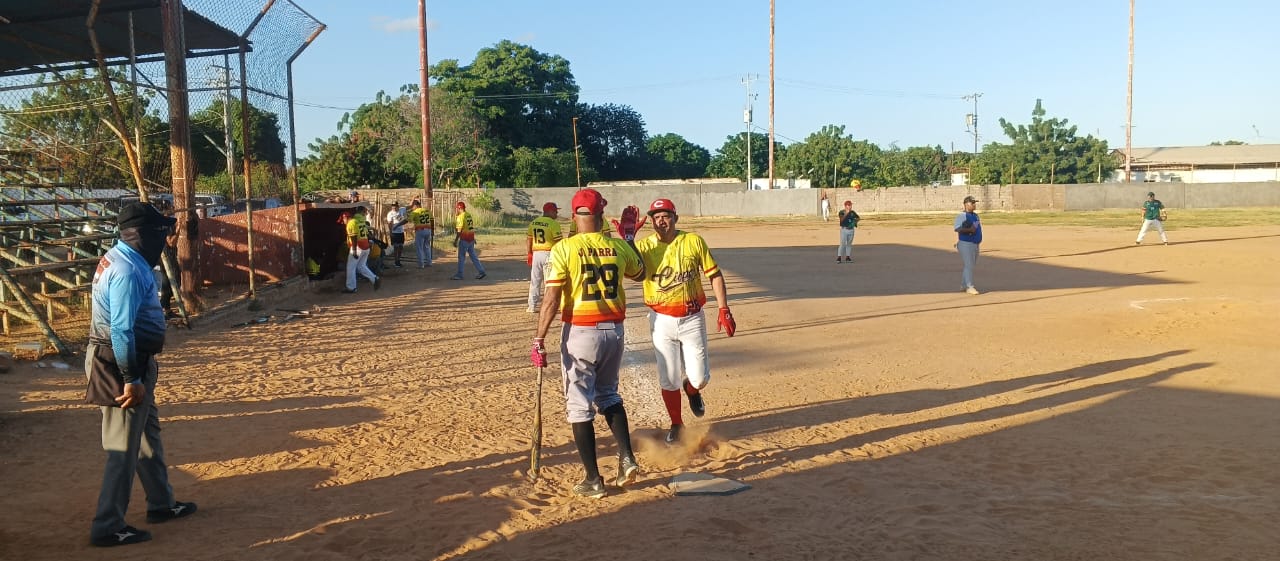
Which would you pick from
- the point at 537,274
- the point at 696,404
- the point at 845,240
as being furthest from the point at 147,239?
the point at 845,240

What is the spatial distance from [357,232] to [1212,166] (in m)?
71.9

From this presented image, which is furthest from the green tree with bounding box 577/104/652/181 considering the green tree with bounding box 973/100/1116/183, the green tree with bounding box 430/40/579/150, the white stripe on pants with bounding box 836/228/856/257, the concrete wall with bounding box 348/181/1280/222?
the white stripe on pants with bounding box 836/228/856/257

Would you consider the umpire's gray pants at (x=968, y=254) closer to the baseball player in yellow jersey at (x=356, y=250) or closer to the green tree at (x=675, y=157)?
the baseball player in yellow jersey at (x=356, y=250)

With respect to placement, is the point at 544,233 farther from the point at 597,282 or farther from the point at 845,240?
the point at 845,240

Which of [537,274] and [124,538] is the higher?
[537,274]

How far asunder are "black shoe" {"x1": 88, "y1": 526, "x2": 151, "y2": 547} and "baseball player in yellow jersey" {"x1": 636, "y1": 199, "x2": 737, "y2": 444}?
11.1 ft

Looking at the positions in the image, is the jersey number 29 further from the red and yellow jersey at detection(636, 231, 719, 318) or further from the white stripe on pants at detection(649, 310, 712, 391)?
the white stripe on pants at detection(649, 310, 712, 391)

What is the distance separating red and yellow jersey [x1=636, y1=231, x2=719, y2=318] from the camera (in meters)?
6.33

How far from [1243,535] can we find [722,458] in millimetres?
2973

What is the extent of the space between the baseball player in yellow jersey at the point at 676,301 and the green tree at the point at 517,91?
181 ft

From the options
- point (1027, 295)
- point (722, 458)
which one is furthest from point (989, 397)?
point (1027, 295)

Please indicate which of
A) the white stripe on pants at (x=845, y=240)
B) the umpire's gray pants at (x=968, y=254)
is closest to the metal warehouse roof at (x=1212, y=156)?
the white stripe on pants at (x=845, y=240)

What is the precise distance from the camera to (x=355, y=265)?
15992 mm

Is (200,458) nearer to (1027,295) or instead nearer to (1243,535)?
(1243,535)
